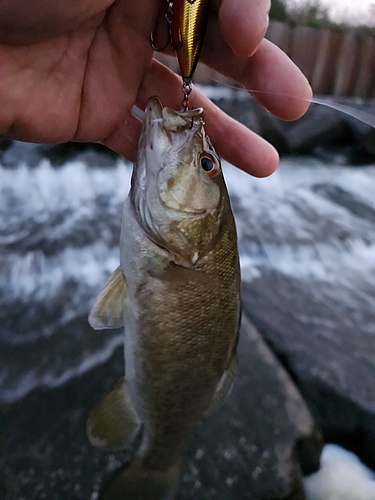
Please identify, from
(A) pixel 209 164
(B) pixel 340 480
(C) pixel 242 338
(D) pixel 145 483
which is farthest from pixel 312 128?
(D) pixel 145 483

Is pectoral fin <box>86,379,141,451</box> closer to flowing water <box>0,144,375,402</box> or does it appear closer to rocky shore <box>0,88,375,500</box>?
rocky shore <box>0,88,375,500</box>

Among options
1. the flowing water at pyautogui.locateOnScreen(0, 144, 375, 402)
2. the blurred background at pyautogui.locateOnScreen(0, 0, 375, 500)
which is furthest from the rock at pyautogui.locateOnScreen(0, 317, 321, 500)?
the flowing water at pyautogui.locateOnScreen(0, 144, 375, 402)

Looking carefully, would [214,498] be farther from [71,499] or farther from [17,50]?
[17,50]

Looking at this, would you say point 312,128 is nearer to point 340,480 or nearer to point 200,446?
point 340,480

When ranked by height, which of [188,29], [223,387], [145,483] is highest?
[188,29]

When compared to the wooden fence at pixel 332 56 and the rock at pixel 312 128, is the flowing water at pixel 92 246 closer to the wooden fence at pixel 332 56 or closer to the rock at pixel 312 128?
the rock at pixel 312 128

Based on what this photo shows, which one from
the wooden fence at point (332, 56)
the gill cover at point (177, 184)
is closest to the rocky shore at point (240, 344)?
the gill cover at point (177, 184)

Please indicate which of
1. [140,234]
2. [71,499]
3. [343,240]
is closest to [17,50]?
[140,234]
